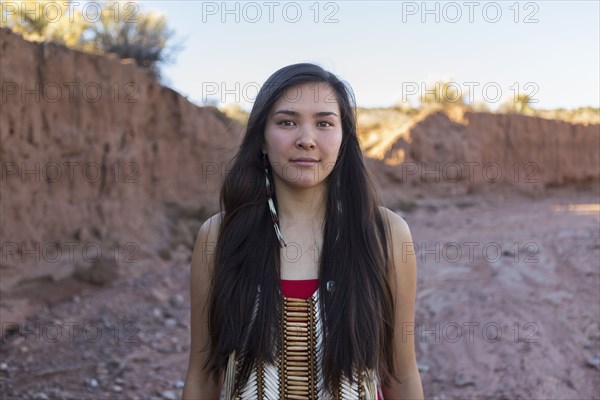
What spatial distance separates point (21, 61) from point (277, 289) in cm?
615

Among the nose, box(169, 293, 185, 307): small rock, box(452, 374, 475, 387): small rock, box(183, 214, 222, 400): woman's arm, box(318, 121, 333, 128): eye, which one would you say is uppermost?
box(318, 121, 333, 128): eye

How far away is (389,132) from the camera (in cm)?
1773

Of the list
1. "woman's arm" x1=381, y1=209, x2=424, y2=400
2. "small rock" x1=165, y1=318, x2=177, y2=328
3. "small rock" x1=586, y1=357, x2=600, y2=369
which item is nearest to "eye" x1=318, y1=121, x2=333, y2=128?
"woman's arm" x1=381, y1=209, x2=424, y2=400

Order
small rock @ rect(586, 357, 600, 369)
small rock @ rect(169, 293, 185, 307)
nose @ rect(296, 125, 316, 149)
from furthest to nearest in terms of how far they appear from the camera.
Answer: small rock @ rect(169, 293, 185, 307), small rock @ rect(586, 357, 600, 369), nose @ rect(296, 125, 316, 149)

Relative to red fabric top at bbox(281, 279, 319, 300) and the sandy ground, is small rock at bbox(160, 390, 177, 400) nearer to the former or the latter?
the sandy ground

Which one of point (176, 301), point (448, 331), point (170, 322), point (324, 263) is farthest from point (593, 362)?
point (176, 301)

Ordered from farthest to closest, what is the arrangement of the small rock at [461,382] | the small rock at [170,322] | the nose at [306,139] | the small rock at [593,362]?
the small rock at [170,322] < the small rock at [461,382] < the small rock at [593,362] < the nose at [306,139]

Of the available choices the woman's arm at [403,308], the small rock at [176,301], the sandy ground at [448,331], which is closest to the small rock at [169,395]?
the sandy ground at [448,331]

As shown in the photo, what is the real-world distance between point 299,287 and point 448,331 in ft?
12.9

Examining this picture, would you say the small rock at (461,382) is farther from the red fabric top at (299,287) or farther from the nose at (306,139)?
the nose at (306,139)

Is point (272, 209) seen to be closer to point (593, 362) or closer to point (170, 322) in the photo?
point (593, 362)

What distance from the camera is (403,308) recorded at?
Answer: 6.93 feet

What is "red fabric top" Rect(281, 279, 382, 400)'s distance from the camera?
2043mm

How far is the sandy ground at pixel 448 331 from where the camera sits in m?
4.87
